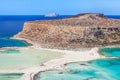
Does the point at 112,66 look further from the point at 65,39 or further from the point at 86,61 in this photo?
the point at 65,39

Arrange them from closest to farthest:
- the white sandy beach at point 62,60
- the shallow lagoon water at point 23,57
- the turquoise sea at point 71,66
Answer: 1. the turquoise sea at point 71,66
2. the white sandy beach at point 62,60
3. the shallow lagoon water at point 23,57

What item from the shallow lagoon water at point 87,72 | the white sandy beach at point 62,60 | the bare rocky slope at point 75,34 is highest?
the bare rocky slope at point 75,34

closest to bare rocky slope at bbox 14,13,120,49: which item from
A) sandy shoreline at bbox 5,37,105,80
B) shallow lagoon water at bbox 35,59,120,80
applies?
sandy shoreline at bbox 5,37,105,80

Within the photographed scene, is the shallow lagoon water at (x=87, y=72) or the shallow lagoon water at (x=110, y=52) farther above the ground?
the shallow lagoon water at (x=110, y=52)

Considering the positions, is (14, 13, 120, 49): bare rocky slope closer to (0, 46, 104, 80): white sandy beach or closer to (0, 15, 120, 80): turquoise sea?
(0, 46, 104, 80): white sandy beach

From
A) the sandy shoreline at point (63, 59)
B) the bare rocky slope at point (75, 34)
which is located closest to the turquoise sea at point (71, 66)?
the sandy shoreline at point (63, 59)

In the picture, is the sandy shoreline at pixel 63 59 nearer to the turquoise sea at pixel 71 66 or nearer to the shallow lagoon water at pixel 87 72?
the turquoise sea at pixel 71 66
